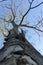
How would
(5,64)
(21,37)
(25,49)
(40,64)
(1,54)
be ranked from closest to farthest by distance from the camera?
(5,64) < (40,64) < (1,54) < (25,49) < (21,37)

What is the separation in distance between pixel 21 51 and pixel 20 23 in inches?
353

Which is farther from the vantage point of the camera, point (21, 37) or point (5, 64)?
point (21, 37)

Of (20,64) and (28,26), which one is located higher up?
(20,64)

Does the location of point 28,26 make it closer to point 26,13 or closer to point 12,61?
point 26,13

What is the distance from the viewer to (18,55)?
231 inches

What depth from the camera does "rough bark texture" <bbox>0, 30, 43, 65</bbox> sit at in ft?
17.3

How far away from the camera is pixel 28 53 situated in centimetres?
650

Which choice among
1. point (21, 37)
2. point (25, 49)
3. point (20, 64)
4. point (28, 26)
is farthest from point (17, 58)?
point (28, 26)

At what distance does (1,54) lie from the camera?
640 centimetres

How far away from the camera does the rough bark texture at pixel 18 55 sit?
5.27 meters

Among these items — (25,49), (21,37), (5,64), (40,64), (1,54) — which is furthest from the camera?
(21,37)

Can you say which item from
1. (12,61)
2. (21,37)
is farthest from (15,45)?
(12,61)

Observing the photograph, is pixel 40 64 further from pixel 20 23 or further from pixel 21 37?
pixel 20 23

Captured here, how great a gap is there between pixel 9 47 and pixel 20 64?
1807mm
